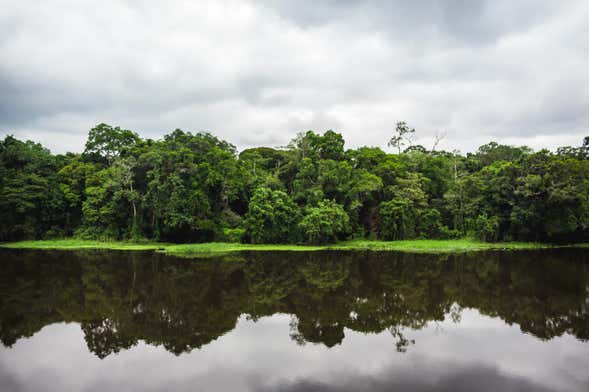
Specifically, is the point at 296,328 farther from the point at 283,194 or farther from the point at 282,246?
the point at 283,194

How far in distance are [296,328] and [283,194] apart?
22.8 meters

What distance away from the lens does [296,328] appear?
1223 cm

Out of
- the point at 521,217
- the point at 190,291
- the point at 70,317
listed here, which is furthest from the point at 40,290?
the point at 521,217

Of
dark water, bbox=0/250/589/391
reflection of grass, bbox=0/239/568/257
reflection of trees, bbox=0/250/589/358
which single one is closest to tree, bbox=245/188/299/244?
reflection of grass, bbox=0/239/568/257

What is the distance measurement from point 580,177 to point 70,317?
36266 millimetres

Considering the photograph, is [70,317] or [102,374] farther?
[70,317]

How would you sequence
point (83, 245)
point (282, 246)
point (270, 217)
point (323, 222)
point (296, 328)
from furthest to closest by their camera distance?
point (83, 245) < point (270, 217) < point (282, 246) < point (323, 222) < point (296, 328)

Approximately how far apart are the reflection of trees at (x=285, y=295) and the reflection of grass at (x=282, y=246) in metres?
4.90

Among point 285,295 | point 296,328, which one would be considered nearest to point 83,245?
point 285,295

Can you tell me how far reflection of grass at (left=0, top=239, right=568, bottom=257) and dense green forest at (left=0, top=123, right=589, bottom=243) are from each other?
156 cm

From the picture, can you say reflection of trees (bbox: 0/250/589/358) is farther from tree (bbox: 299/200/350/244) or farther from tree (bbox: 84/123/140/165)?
tree (bbox: 84/123/140/165)

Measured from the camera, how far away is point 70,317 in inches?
538

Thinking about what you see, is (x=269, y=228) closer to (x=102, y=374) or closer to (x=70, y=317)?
→ (x=70, y=317)

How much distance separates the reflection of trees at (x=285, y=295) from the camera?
12.1 metres
